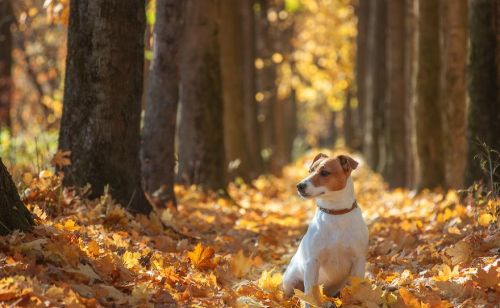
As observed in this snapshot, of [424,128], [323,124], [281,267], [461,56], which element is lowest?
[323,124]

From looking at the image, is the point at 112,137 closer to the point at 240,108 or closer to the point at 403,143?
the point at 240,108

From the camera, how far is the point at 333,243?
241 inches

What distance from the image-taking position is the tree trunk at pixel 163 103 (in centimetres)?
1162

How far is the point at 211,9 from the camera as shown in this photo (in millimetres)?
14320

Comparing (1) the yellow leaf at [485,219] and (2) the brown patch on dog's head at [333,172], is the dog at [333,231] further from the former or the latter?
(1) the yellow leaf at [485,219]

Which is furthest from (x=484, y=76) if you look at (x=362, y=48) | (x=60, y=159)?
(x=362, y=48)

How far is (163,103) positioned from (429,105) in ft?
18.0

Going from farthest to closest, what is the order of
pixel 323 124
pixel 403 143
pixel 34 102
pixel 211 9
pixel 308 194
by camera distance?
1. pixel 323 124
2. pixel 34 102
3. pixel 403 143
4. pixel 211 9
5. pixel 308 194

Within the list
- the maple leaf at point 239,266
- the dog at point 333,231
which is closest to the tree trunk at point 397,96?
the maple leaf at point 239,266

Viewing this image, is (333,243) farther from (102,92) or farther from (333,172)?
(102,92)

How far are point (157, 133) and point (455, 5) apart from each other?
17.9 feet

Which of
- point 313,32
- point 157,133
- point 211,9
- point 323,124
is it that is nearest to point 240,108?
point 211,9

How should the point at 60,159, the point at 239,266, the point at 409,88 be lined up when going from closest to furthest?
the point at 239,266 < the point at 60,159 < the point at 409,88

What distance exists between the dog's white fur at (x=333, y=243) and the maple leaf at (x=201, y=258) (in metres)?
1.27
